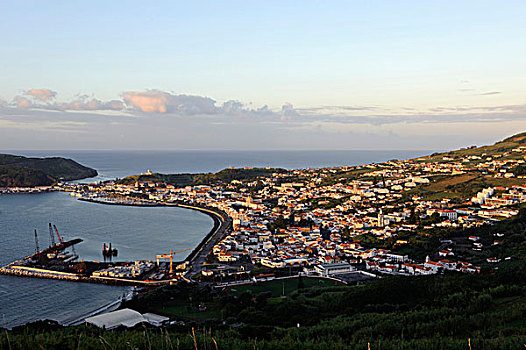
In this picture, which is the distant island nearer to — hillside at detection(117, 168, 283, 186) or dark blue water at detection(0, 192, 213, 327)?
dark blue water at detection(0, 192, 213, 327)

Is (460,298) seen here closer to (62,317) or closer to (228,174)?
(62,317)

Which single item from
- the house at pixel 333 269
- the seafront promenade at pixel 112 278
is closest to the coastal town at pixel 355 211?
the house at pixel 333 269

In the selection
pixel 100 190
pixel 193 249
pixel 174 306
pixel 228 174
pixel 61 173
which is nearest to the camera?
pixel 174 306

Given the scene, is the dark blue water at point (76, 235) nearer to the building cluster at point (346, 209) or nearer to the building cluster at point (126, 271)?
the building cluster at point (126, 271)

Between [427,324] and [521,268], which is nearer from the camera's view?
[427,324]

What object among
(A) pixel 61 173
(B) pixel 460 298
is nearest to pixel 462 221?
(B) pixel 460 298

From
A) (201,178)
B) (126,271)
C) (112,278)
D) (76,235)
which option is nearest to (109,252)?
(126,271)
